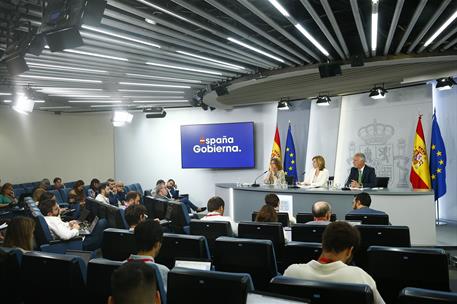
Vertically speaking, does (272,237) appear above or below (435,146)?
below

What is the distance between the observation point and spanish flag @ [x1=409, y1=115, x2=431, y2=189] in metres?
8.84

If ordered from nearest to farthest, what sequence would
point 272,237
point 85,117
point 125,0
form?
point 272,237 < point 125,0 < point 85,117

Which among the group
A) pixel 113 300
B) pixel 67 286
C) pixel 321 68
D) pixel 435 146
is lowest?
pixel 67 286

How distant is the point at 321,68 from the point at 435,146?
3452mm

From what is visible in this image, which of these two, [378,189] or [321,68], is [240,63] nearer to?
[321,68]

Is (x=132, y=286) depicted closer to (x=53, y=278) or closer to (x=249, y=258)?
(x=53, y=278)

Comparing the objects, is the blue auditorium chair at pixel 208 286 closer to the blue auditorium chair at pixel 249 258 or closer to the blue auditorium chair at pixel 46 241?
the blue auditorium chair at pixel 249 258

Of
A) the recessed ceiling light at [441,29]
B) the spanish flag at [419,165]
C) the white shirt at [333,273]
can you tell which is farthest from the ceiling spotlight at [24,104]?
the spanish flag at [419,165]

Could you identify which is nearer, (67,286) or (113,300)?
(113,300)

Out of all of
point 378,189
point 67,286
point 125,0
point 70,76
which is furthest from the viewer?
point 70,76

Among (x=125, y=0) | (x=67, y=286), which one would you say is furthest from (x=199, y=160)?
(x=67, y=286)

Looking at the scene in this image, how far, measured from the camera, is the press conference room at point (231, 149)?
2.85m

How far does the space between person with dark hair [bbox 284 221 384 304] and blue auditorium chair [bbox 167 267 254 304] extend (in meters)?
0.36

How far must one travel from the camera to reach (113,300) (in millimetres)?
1730
